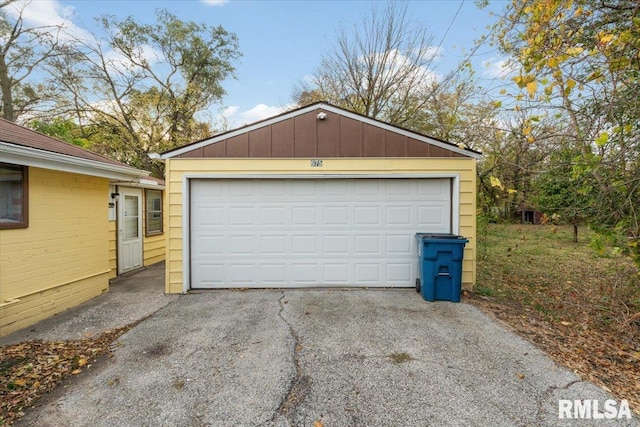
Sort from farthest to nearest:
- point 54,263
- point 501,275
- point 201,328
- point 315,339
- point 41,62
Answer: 1. point 41,62
2. point 501,275
3. point 54,263
4. point 201,328
5. point 315,339

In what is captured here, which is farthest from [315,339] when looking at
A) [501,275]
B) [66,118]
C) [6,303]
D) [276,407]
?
[66,118]

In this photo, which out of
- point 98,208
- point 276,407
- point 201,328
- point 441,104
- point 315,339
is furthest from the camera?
point 441,104

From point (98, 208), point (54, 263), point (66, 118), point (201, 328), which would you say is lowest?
point (201, 328)

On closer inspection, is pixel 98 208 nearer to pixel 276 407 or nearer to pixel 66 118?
pixel 276 407

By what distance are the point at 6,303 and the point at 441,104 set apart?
44.8ft

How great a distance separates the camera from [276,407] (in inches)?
87.5

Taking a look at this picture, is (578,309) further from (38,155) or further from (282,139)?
(38,155)

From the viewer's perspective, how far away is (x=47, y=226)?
13.5 feet

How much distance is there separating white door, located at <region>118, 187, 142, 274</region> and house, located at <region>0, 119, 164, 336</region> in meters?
1.31

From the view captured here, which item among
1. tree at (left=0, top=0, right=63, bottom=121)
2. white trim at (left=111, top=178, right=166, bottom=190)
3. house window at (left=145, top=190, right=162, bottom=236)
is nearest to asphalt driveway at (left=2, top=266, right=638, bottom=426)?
white trim at (left=111, top=178, right=166, bottom=190)

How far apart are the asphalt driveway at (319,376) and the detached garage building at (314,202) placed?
1230 millimetres

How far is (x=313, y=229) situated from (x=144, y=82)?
13.7m

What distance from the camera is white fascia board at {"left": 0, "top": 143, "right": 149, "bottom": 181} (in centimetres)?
345

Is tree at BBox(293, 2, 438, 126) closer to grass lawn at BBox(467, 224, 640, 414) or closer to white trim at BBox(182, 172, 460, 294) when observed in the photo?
grass lawn at BBox(467, 224, 640, 414)
